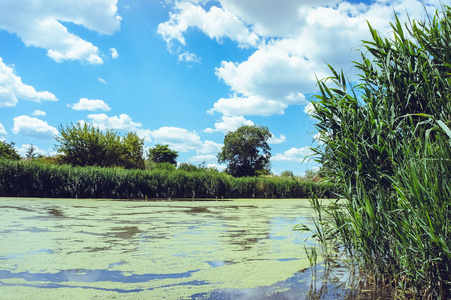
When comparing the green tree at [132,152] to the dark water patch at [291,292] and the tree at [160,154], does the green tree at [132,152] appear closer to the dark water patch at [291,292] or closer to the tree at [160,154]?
the tree at [160,154]

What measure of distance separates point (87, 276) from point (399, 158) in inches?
105

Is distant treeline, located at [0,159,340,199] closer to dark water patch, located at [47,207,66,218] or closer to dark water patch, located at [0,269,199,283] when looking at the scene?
dark water patch, located at [47,207,66,218]

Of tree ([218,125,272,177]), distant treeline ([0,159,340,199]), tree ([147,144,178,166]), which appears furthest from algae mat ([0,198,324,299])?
tree ([147,144,178,166])

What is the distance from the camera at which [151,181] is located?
1556cm

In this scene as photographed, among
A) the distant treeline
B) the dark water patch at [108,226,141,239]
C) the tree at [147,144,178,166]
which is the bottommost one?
the dark water patch at [108,226,141,239]

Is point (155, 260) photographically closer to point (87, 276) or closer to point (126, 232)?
point (87, 276)

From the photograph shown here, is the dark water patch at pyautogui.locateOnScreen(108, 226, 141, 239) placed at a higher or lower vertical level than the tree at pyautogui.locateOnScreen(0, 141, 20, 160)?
lower

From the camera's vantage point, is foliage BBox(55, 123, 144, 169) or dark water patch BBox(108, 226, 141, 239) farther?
foliage BBox(55, 123, 144, 169)

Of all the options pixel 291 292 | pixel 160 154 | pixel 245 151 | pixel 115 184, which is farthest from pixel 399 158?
pixel 160 154

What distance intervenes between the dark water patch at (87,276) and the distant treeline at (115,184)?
340 inches

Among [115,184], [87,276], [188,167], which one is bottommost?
[87,276]

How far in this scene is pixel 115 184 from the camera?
1484 cm

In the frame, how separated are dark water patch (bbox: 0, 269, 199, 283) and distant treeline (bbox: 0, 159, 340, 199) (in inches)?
340

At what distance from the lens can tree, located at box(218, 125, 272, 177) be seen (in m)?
35.9
